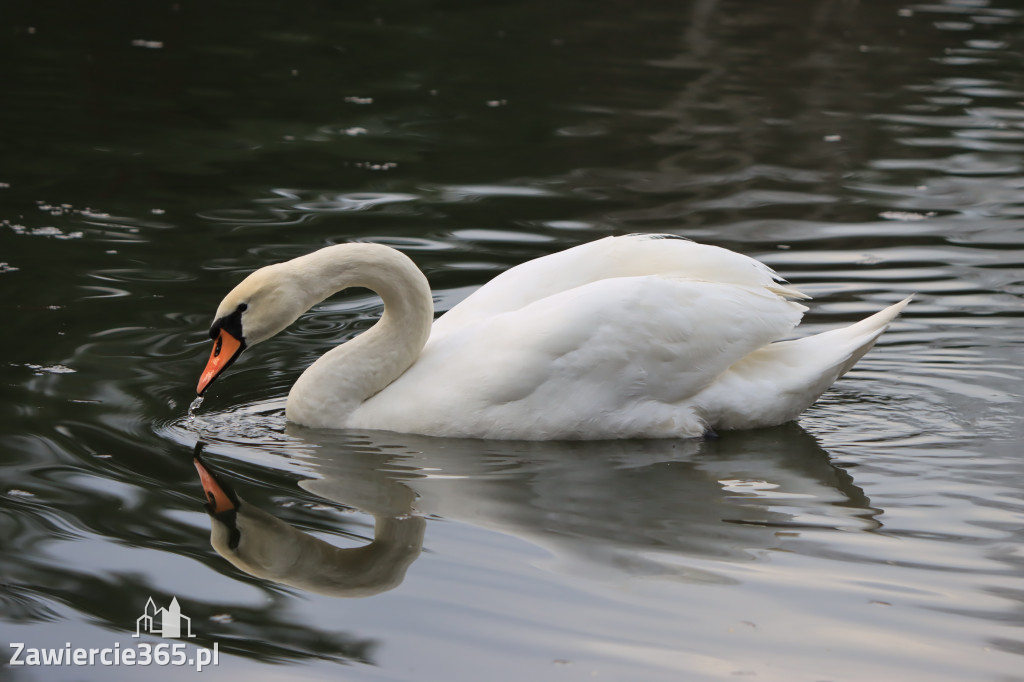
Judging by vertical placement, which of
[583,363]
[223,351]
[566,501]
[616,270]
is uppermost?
[616,270]

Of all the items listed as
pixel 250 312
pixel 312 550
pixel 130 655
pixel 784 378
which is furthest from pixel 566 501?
pixel 130 655

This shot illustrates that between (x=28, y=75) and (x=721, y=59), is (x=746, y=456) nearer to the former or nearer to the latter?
(x=28, y=75)

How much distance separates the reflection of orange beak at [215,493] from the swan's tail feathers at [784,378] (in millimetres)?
2333

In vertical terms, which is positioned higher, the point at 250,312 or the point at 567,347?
the point at 250,312

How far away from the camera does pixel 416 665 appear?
4.34m

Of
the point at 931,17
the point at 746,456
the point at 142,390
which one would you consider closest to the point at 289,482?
the point at 142,390

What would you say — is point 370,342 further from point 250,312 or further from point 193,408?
point 193,408

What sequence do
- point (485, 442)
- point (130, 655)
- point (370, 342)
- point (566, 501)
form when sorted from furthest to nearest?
point (370, 342) < point (485, 442) < point (566, 501) < point (130, 655)

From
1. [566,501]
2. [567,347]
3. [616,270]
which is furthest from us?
[616,270]

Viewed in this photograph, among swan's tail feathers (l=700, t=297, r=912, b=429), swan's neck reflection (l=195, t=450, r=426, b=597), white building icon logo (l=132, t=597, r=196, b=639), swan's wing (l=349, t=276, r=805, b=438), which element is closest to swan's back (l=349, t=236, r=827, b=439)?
swan's wing (l=349, t=276, r=805, b=438)

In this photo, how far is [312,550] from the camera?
17.1ft

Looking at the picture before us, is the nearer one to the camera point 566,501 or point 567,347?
point 566,501

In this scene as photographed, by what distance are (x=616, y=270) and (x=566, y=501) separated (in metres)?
1.58

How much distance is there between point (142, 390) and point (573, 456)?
2.31 m
